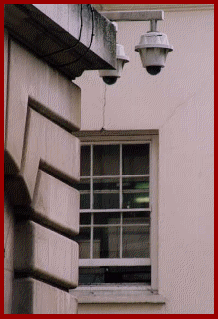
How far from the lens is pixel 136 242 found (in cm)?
1925

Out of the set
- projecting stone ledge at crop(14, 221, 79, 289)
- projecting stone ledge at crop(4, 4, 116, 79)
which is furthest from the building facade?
projecting stone ledge at crop(14, 221, 79, 289)

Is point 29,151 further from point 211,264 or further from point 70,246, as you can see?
point 211,264

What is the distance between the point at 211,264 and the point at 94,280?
173 cm

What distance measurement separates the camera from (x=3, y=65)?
11266 millimetres

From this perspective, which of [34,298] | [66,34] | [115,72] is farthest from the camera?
[115,72]

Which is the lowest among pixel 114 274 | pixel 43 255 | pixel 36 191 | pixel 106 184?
pixel 43 255

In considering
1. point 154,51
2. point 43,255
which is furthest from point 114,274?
point 43,255

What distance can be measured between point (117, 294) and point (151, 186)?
159cm

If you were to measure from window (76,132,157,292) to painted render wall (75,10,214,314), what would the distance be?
27cm

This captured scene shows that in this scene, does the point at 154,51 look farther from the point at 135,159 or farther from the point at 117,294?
the point at 117,294

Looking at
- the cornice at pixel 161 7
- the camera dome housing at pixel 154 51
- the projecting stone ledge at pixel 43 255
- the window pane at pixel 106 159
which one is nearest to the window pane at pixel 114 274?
the window pane at pixel 106 159

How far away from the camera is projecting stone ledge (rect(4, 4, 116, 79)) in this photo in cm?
1146

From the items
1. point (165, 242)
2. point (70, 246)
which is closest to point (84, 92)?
point (165, 242)

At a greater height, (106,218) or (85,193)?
(85,193)
